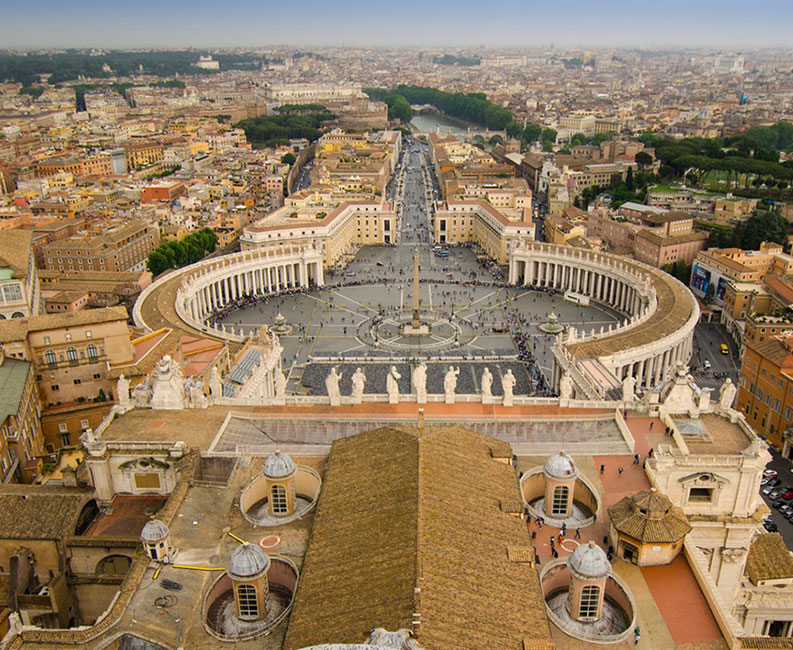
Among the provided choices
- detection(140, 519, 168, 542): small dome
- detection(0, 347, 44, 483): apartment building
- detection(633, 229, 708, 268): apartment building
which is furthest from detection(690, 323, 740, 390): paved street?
detection(0, 347, 44, 483): apartment building

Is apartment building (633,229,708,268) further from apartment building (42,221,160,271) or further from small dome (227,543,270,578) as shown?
small dome (227,543,270,578)

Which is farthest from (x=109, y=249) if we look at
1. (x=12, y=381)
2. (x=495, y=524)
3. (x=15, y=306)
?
(x=495, y=524)

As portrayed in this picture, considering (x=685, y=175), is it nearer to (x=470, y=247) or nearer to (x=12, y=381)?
(x=470, y=247)

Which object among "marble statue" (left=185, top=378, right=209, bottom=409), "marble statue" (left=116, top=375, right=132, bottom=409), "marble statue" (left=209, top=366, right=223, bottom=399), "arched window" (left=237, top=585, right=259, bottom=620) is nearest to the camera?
"arched window" (left=237, top=585, right=259, bottom=620)

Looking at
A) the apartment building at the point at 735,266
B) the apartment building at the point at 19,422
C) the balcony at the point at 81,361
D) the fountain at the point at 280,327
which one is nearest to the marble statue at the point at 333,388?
the apartment building at the point at 19,422

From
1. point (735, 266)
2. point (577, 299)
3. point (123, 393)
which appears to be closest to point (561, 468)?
point (123, 393)
